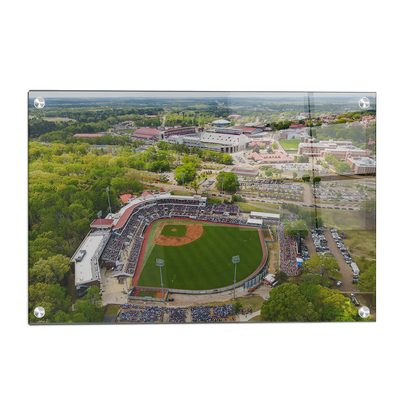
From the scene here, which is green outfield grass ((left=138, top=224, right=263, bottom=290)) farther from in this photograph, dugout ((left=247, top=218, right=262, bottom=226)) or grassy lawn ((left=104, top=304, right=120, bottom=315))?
grassy lawn ((left=104, top=304, right=120, bottom=315))

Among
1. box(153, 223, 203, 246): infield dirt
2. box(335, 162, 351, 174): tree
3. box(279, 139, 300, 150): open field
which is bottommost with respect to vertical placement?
box(153, 223, 203, 246): infield dirt

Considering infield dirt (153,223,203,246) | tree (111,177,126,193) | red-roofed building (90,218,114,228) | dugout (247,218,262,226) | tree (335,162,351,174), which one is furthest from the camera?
tree (111,177,126,193)

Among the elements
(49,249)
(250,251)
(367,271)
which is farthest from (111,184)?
(367,271)

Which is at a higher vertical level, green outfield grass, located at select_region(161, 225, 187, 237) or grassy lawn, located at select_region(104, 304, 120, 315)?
green outfield grass, located at select_region(161, 225, 187, 237)

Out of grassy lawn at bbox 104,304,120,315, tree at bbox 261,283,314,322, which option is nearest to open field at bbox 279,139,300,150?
tree at bbox 261,283,314,322

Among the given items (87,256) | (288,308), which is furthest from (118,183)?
(288,308)

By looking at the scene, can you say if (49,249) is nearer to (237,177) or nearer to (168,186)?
(168,186)

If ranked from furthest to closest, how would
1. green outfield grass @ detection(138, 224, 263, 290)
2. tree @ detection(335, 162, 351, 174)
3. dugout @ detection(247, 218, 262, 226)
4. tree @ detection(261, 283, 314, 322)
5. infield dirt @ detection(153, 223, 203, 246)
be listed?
1. dugout @ detection(247, 218, 262, 226)
2. infield dirt @ detection(153, 223, 203, 246)
3. green outfield grass @ detection(138, 224, 263, 290)
4. tree @ detection(335, 162, 351, 174)
5. tree @ detection(261, 283, 314, 322)

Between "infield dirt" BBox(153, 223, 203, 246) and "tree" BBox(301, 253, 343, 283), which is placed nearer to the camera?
"tree" BBox(301, 253, 343, 283)
